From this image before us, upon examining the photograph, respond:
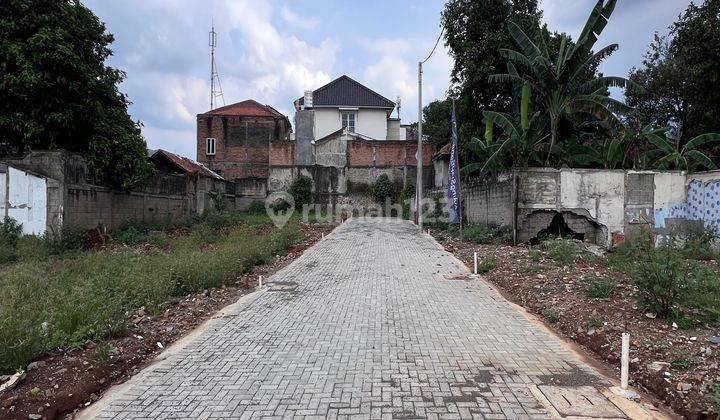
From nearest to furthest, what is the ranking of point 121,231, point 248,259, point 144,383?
1. point 144,383
2. point 248,259
3. point 121,231

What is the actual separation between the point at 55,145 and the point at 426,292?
1368 cm

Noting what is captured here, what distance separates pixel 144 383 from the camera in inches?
184

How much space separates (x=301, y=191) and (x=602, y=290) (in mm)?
26539

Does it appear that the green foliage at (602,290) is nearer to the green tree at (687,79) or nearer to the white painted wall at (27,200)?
the green tree at (687,79)

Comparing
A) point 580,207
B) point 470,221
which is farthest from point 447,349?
point 470,221

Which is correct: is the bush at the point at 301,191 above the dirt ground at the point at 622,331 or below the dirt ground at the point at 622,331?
above

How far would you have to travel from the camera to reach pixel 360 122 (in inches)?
1608

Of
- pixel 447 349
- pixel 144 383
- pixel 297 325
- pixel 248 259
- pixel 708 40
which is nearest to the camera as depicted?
pixel 144 383

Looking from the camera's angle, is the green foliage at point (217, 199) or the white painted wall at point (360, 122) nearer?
the green foliage at point (217, 199)

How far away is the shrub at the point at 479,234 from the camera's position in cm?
1617

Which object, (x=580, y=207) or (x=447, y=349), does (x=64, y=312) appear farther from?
(x=580, y=207)

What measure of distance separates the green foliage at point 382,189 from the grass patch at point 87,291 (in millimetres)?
20079

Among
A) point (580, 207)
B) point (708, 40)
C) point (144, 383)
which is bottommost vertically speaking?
point (144, 383)

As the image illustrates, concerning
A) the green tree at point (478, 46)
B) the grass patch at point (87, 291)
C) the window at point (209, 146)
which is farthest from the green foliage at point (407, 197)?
the grass patch at point (87, 291)
